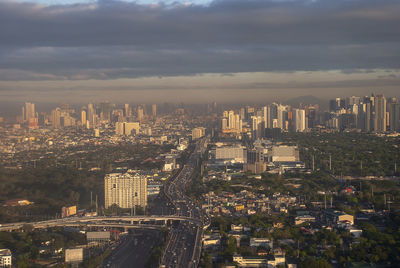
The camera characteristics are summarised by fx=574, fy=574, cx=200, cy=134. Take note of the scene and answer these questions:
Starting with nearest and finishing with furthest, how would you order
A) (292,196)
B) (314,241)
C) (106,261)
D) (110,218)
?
(106,261) → (314,241) → (110,218) → (292,196)

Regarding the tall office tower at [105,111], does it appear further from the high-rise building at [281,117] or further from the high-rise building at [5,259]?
the high-rise building at [5,259]

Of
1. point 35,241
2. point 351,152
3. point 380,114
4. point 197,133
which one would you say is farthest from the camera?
point 197,133

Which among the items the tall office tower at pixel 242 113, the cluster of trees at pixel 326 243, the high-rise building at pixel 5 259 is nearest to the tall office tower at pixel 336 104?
the tall office tower at pixel 242 113

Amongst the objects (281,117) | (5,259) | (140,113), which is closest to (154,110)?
(140,113)

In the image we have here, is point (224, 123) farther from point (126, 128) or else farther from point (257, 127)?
point (126, 128)

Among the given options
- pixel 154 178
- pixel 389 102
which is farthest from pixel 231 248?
pixel 389 102

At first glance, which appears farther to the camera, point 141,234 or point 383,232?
point 141,234

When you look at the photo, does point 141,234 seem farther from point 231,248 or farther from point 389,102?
point 389,102
